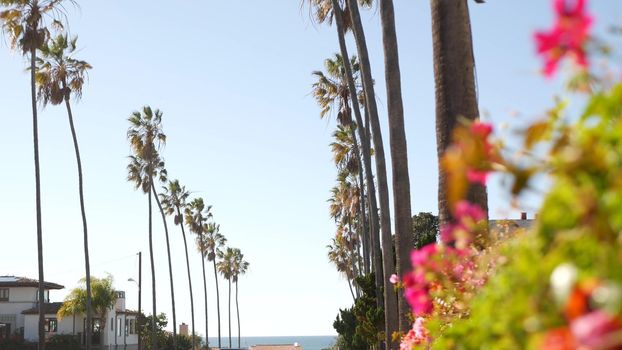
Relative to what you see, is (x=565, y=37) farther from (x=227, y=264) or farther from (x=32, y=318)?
(x=227, y=264)

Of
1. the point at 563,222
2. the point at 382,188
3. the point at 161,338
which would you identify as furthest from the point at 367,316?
the point at 161,338

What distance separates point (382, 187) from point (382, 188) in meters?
0.03

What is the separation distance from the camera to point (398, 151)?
15.1 metres

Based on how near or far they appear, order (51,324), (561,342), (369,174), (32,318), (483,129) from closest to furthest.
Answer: (561,342)
(483,129)
(369,174)
(32,318)
(51,324)

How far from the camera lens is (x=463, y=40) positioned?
11086mm

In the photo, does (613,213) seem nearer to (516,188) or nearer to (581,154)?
(581,154)

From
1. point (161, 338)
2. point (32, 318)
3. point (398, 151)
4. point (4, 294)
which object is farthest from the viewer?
point (161, 338)

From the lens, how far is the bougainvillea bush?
85.9 inches

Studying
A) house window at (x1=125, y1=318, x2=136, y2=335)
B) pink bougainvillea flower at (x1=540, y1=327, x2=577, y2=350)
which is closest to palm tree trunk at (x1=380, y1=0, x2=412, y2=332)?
pink bougainvillea flower at (x1=540, y1=327, x2=577, y2=350)

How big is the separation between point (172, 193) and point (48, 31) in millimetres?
42143

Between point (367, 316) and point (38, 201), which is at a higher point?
point (38, 201)

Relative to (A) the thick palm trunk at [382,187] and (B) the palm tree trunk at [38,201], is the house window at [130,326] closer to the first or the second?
(B) the palm tree trunk at [38,201]

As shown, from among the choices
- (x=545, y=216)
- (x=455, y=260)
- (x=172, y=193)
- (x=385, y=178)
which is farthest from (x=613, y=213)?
(x=172, y=193)

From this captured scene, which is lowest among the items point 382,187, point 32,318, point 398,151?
point 32,318
